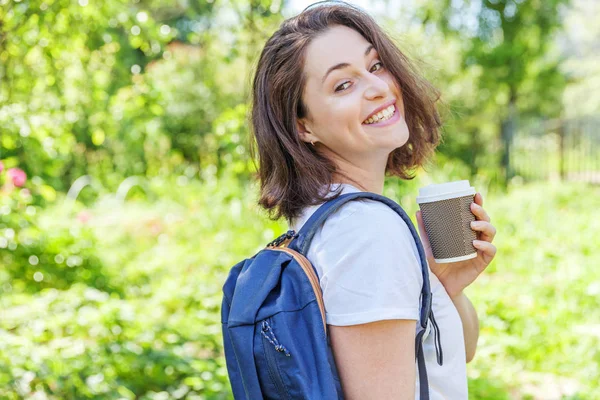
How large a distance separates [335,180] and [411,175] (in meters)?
0.49

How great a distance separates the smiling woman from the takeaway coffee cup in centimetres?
5

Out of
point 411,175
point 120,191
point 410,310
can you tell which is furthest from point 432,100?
point 120,191

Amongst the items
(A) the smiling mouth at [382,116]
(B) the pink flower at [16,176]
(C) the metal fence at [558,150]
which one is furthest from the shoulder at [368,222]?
(C) the metal fence at [558,150]

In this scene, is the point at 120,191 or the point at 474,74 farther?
the point at 474,74

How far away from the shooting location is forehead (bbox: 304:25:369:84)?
4.23 ft

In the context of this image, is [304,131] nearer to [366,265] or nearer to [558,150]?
[366,265]

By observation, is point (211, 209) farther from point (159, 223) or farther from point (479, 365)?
point (479, 365)

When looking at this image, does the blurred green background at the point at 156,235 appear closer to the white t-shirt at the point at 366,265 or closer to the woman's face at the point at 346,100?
the woman's face at the point at 346,100

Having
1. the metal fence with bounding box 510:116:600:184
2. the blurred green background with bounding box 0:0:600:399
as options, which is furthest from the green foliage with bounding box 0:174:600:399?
the metal fence with bounding box 510:116:600:184

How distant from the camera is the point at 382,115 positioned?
4.34 feet

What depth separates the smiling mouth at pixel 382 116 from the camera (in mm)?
1307

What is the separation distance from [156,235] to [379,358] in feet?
20.3

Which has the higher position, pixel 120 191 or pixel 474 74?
pixel 474 74

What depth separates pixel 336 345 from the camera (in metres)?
1.11
